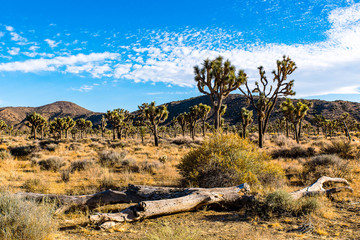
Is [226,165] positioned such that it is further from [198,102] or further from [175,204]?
[198,102]

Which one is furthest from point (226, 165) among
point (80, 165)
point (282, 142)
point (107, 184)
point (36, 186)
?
point (282, 142)

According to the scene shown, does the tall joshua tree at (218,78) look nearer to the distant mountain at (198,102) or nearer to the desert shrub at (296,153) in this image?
the desert shrub at (296,153)

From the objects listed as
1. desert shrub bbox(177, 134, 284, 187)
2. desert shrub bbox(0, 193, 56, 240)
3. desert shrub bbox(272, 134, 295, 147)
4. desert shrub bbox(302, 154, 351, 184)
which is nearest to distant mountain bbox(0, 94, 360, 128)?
desert shrub bbox(272, 134, 295, 147)

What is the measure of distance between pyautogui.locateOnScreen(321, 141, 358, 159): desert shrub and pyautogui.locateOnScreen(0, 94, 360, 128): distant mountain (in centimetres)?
3179

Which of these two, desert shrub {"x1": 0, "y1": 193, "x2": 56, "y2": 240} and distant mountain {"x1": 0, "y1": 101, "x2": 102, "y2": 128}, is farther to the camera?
distant mountain {"x1": 0, "y1": 101, "x2": 102, "y2": 128}

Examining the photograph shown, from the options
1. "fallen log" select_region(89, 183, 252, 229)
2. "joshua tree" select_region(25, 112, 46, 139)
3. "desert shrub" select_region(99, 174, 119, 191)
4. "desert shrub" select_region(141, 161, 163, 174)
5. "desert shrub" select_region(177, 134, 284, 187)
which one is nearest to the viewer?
"fallen log" select_region(89, 183, 252, 229)

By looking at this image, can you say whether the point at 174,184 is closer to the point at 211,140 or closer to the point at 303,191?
the point at 211,140

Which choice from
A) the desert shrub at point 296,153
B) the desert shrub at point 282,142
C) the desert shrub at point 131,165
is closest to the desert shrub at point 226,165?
the desert shrub at point 131,165

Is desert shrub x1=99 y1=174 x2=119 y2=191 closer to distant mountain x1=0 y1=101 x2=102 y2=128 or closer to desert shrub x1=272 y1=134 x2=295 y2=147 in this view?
desert shrub x1=272 y1=134 x2=295 y2=147

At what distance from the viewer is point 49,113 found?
526 ft

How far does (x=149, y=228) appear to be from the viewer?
4.66m

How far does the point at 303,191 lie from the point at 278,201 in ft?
4.69

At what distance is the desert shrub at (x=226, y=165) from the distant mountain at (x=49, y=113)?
135221 mm

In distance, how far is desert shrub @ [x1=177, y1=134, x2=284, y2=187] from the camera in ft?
24.2
